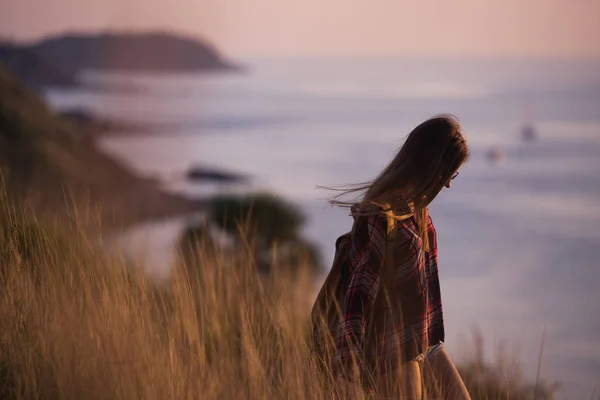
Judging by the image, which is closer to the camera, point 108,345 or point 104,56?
point 108,345

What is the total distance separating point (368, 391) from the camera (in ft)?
8.79

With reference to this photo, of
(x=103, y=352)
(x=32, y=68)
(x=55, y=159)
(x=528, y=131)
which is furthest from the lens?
(x=528, y=131)

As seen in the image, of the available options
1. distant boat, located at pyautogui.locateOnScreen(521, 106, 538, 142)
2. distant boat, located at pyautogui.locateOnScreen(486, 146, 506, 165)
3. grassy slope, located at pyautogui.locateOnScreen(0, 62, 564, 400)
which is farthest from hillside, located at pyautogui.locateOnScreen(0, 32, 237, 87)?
grassy slope, located at pyautogui.locateOnScreen(0, 62, 564, 400)

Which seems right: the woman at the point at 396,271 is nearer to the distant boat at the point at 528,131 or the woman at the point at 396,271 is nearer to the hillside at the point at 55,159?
the hillside at the point at 55,159

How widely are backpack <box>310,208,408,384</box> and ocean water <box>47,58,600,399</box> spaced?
27613 mm

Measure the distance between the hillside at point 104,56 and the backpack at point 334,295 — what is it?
3731cm

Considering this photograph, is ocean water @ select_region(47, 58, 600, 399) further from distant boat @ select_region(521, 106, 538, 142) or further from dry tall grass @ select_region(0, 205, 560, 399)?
dry tall grass @ select_region(0, 205, 560, 399)

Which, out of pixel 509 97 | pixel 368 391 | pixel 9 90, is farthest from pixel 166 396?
pixel 509 97

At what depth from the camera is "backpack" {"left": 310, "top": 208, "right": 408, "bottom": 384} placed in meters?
2.48

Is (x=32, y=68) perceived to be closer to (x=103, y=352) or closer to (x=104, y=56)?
(x=104, y=56)

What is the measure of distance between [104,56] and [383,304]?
1741 inches

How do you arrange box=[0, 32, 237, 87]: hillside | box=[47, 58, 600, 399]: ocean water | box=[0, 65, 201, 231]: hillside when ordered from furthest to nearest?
box=[0, 32, 237, 87]: hillside, box=[47, 58, 600, 399]: ocean water, box=[0, 65, 201, 231]: hillside

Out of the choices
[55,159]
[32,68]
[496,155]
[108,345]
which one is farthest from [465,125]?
[108,345]

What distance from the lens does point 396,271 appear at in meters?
2.52
